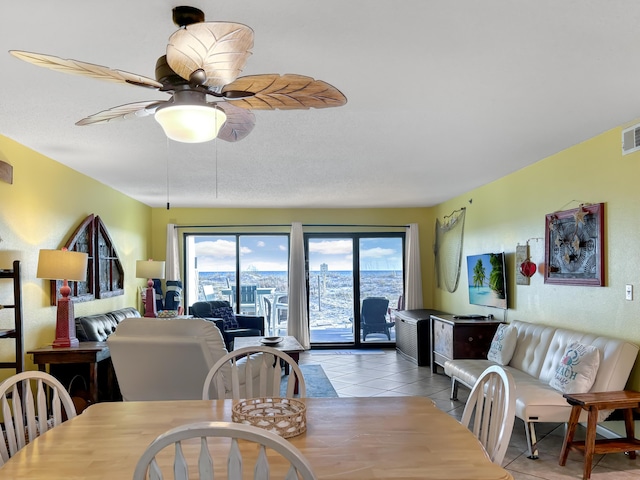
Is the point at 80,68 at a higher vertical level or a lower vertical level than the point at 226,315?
higher

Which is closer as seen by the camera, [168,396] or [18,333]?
[18,333]

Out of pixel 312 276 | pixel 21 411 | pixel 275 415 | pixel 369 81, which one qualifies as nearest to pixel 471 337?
pixel 312 276

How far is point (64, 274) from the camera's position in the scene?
445cm

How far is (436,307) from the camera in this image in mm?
8836

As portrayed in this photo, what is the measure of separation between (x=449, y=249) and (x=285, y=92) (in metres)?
6.34

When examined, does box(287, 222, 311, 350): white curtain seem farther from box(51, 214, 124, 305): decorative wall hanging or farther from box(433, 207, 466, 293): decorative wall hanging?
box(51, 214, 124, 305): decorative wall hanging

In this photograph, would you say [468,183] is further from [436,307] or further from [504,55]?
[504,55]

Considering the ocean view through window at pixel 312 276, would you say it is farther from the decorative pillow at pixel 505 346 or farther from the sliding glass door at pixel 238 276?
the decorative pillow at pixel 505 346

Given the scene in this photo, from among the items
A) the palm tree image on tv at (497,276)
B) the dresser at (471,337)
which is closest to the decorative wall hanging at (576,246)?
the palm tree image on tv at (497,276)

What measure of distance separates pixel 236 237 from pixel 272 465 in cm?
745

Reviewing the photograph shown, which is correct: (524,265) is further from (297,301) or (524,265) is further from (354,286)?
(297,301)

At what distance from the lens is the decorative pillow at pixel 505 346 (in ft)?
16.6

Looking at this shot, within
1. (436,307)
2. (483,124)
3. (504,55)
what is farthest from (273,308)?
(504,55)

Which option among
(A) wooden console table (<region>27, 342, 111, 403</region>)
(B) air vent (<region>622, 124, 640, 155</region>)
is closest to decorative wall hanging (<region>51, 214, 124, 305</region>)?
(A) wooden console table (<region>27, 342, 111, 403</region>)
